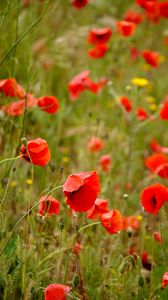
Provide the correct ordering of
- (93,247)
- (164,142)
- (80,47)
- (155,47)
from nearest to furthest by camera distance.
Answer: (93,247) < (164,142) < (80,47) < (155,47)

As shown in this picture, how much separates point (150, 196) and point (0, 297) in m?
0.60

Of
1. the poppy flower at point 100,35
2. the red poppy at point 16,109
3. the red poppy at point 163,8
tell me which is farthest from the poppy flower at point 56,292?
the red poppy at point 163,8

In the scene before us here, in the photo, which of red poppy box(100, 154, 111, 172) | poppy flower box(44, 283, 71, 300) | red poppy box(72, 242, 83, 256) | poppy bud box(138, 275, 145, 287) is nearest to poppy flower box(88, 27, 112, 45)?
red poppy box(100, 154, 111, 172)

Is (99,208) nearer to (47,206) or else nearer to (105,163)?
(47,206)

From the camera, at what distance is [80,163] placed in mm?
3338

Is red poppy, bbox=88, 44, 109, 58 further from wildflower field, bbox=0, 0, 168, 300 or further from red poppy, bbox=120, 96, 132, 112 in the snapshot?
red poppy, bbox=120, 96, 132, 112

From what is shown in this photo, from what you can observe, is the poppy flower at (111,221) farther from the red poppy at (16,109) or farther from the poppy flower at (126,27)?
the poppy flower at (126,27)

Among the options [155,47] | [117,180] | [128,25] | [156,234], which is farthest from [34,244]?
[155,47]

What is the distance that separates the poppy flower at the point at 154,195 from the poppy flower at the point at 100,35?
1613 millimetres

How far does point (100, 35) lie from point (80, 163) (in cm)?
73

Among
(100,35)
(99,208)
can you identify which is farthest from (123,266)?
(100,35)

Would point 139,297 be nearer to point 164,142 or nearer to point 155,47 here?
point 164,142

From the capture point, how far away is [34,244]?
216 cm

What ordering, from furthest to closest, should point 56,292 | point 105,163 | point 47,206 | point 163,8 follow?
point 163,8, point 105,163, point 47,206, point 56,292
